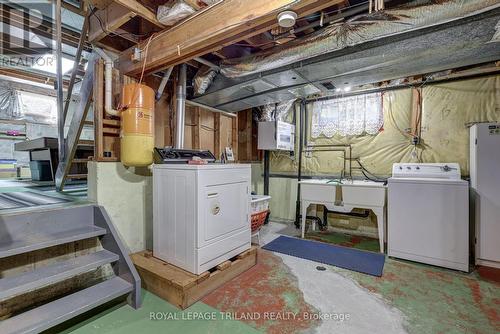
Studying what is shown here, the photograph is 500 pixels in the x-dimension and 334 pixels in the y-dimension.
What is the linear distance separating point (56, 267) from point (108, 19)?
2.15 m

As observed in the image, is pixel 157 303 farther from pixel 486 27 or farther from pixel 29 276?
pixel 486 27

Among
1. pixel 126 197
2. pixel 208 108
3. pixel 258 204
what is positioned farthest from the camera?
pixel 208 108

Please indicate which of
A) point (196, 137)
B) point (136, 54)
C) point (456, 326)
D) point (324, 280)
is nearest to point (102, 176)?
point (136, 54)

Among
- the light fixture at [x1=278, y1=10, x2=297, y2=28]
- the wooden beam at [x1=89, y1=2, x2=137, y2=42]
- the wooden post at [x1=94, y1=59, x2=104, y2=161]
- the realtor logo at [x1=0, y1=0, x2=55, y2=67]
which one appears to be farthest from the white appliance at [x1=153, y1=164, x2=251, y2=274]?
the realtor logo at [x1=0, y1=0, x2=55, y2=67]

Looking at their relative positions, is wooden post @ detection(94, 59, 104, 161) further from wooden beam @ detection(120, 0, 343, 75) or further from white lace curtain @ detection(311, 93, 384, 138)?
white lace curtain @ detection(311, 93, 384, 138)

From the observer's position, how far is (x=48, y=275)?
5.29 ft

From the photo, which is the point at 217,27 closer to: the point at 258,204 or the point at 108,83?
the point at 108,83

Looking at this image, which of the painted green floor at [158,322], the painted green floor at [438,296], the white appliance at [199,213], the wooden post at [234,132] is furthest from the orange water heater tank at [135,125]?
the painted green floor at [438,296]

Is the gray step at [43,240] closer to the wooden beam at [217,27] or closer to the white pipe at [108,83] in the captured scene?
the white pipe at [108,83]

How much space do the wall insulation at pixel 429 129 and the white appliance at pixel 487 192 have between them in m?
0.63

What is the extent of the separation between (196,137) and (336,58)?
226 cm

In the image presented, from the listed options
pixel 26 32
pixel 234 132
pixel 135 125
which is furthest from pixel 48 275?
pixel 234 132

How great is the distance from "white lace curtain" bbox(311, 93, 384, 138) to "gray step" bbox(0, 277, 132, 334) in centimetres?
369

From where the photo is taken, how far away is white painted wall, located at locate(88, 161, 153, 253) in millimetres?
2309
